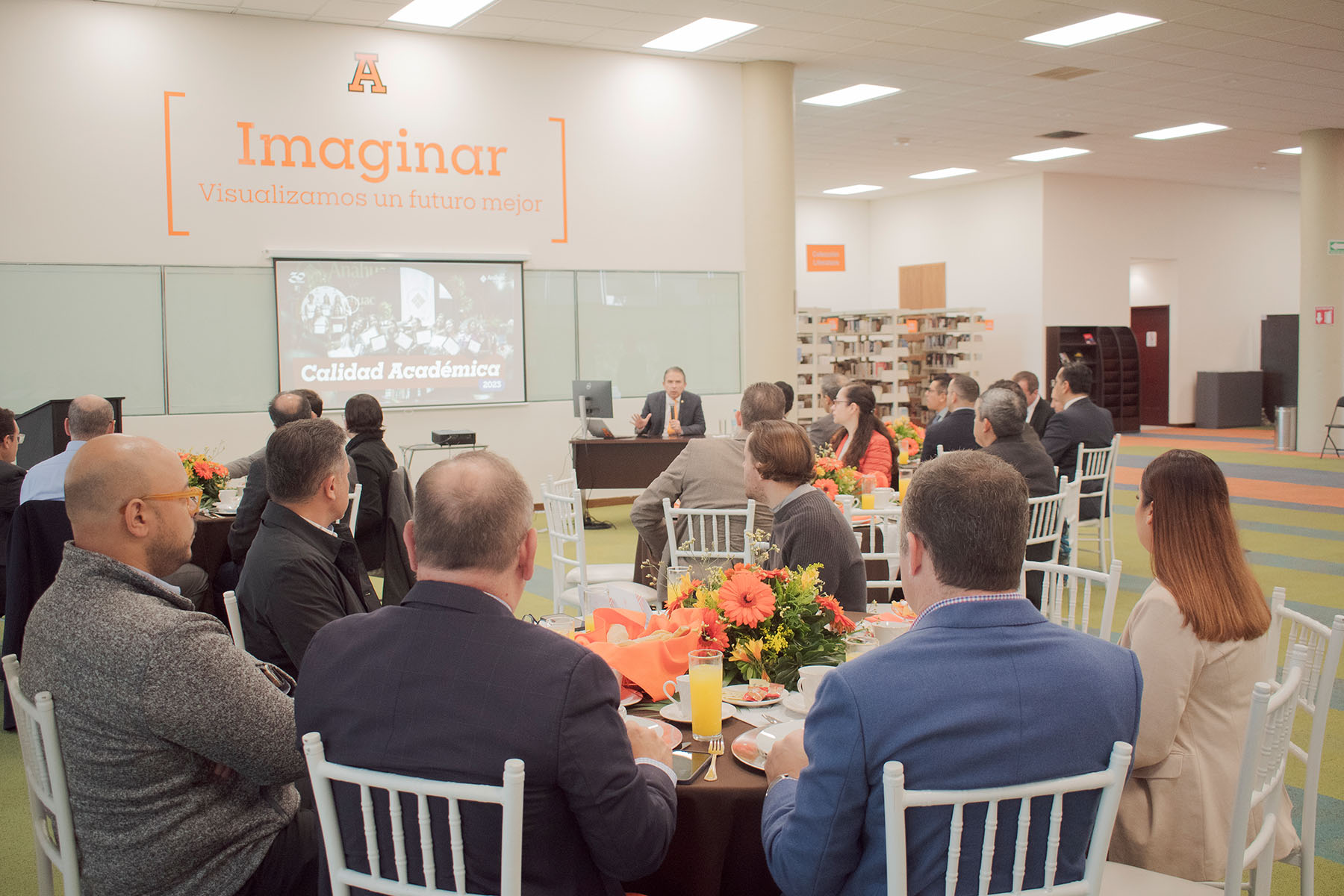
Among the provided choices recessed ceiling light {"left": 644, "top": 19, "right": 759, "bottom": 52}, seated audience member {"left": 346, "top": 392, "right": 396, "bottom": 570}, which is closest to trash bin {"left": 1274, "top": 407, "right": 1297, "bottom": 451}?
recessed ceiling light {"left": 644, "top": 19, "right": 759, "bottom": 52}

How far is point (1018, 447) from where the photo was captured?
543cm

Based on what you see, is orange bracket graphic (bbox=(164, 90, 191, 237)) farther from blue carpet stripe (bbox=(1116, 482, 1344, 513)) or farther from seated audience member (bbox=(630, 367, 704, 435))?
blue carpet stripe (bbox=(1116, 482, 1344, 513))

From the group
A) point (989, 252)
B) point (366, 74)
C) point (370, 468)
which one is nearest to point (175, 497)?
point (370, 468)

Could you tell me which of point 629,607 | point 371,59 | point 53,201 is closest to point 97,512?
point 629,607

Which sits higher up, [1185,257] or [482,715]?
[1185,257]

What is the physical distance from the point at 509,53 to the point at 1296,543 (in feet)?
26.7

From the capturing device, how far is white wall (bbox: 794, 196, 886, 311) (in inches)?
746

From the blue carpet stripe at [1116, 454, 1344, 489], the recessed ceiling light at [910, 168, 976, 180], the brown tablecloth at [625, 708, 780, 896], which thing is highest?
the recessed ceiling light at [910, 168, 976, 180]

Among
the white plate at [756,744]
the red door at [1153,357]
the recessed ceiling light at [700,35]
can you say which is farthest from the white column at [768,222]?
the red door at [1153,357]

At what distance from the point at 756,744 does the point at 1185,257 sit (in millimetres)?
19363

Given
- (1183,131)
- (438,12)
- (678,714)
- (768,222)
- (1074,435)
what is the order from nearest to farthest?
(678,714), (1074,435), (438,12), (768,222), (1183,131)

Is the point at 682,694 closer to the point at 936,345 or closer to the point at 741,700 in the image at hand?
the point at 741,700

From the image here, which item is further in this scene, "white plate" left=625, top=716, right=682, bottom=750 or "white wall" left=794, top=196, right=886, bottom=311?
"white wall" left=794, top=196, right=886, bottom=311

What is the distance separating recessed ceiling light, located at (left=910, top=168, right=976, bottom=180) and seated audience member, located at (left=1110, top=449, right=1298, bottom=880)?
615 inches
